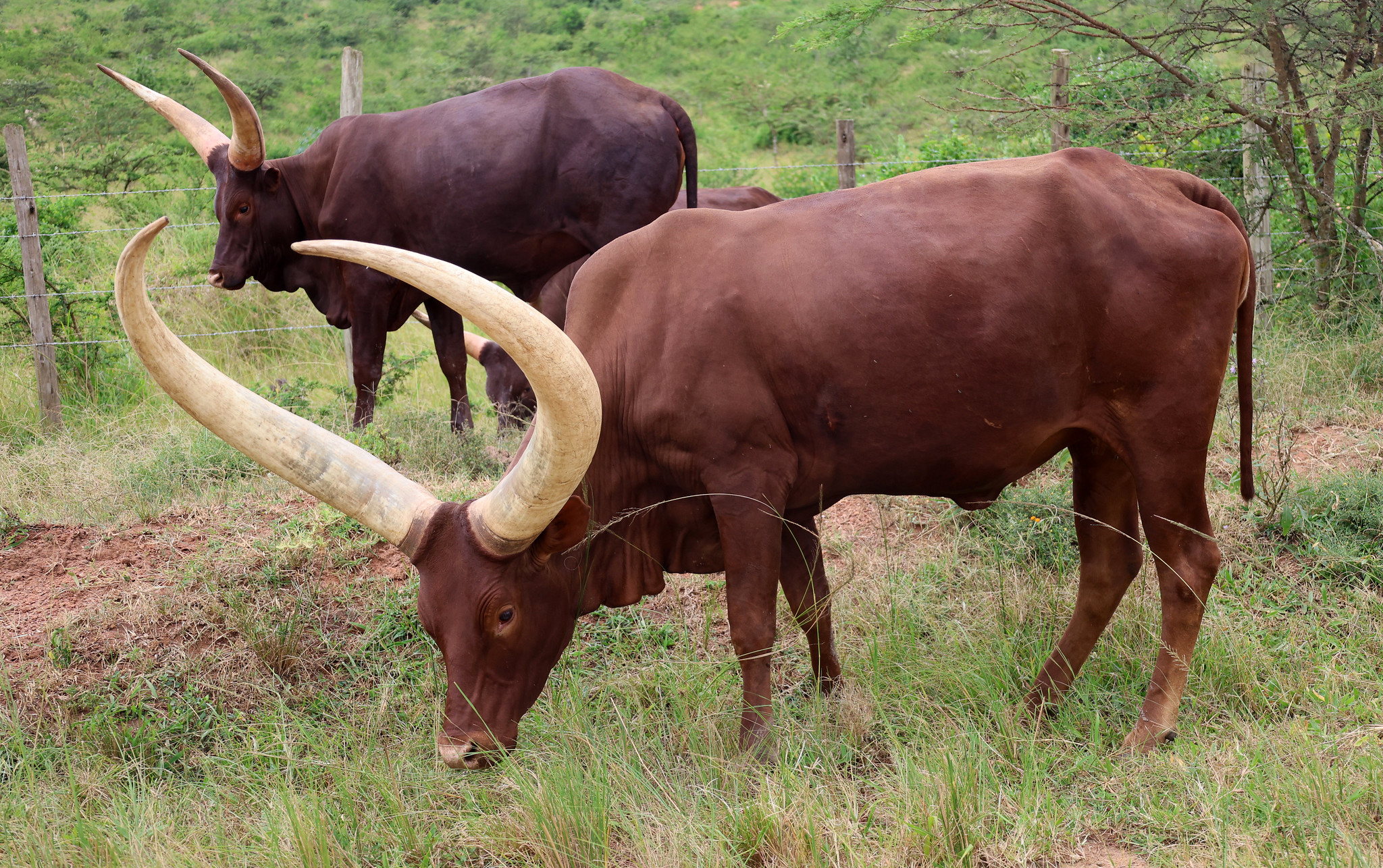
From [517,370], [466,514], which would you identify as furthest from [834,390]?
[517,370]

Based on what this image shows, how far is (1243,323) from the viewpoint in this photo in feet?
12.5

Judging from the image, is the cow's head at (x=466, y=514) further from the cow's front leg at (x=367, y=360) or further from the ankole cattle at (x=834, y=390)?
the cow's front leg at (x=367, y=360)

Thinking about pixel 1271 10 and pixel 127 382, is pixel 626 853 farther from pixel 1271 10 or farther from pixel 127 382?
pixel 127 382

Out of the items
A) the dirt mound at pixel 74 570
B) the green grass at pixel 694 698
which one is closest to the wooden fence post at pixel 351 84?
the green grass at pixel 694 698

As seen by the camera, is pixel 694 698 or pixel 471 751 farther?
pixel 694 698

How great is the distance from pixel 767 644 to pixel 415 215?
388 cm

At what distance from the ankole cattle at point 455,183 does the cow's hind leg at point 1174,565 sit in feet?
11.1

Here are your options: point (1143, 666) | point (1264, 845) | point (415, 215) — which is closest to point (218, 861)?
point (1264, 845)

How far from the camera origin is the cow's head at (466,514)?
3.01 m

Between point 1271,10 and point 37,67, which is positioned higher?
point 1271,10

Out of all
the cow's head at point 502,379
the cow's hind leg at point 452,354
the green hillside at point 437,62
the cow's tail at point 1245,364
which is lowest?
the green hillside at point 437,62

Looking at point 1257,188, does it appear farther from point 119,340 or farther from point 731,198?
point 119,340

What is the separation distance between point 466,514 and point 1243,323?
2584mm

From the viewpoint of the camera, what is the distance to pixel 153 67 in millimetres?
19297
